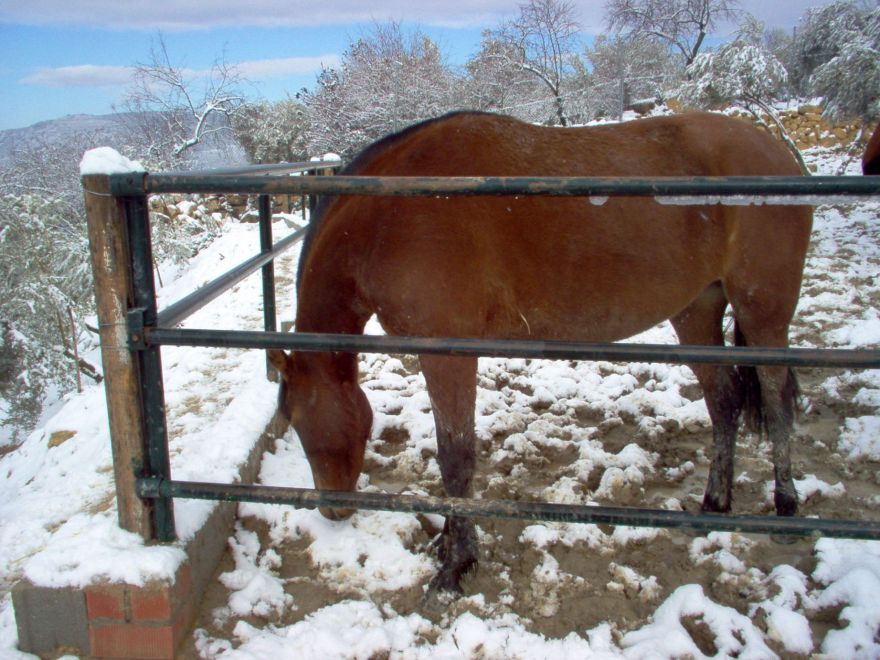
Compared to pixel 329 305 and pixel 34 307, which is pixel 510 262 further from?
pixel 34 307

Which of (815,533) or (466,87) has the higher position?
(466,87)

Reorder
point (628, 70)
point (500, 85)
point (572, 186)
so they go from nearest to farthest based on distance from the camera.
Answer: point (572, 186) → point (500, 85) → point (628, 70)

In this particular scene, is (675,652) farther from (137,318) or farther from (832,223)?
(832,223)

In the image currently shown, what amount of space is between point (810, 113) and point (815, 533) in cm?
1795

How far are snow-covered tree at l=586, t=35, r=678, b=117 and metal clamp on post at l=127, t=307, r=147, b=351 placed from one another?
66.5ft

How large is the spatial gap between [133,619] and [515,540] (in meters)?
1.35

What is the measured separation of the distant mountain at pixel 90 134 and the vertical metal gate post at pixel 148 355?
20.6 metres

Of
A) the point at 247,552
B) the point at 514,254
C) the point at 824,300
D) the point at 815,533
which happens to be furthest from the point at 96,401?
the point at 824,300

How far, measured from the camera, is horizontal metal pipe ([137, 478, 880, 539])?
1.53 meters

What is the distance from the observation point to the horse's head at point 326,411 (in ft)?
7.77

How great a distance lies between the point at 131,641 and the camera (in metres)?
1.73

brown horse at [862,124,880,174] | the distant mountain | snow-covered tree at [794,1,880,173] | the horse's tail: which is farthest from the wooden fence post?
the distant mountain

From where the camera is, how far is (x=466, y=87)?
1775cm

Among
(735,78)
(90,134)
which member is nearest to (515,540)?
(735,78)
